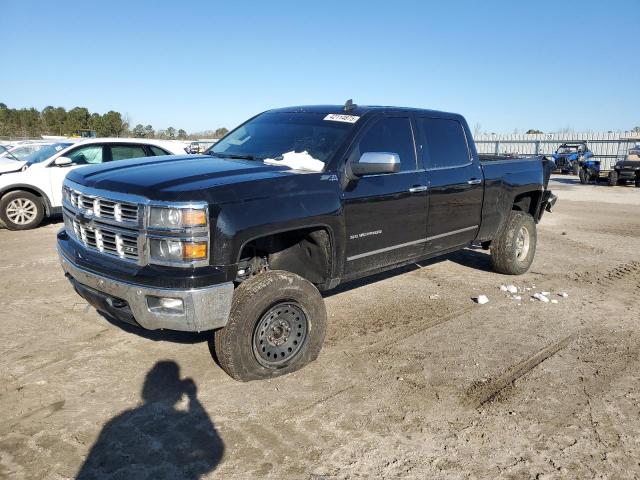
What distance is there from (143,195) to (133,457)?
1550 millimetres

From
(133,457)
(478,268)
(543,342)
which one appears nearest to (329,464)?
(133,457)

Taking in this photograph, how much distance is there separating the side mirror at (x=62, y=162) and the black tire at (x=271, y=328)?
277 inches

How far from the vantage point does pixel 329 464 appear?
2.82 meters

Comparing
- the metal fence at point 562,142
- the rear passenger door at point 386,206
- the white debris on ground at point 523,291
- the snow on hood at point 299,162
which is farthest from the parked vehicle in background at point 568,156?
the snow on hood at point 299,162

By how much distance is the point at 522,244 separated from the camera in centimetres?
691

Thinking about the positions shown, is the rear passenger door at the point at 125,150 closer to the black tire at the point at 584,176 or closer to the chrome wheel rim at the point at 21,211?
the chrome wheel rim at the point at 21,211

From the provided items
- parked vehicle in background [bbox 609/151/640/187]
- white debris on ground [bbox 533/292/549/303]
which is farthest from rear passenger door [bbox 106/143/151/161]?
parked vehicle in background [bbox 609/151/640/187]

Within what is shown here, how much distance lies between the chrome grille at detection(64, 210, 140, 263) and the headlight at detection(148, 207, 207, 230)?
0.19m

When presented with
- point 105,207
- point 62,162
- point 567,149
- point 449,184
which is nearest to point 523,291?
point 449,184

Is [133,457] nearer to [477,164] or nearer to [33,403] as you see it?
[33,403]

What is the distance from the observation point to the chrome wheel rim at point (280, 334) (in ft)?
12.1

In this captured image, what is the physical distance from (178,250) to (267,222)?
2.03ft

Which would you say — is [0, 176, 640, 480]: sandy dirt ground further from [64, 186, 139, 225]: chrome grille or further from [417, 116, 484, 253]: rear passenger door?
[64, 186, 139, 225]: chrome grille

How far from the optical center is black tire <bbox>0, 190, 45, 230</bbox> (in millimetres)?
9391
